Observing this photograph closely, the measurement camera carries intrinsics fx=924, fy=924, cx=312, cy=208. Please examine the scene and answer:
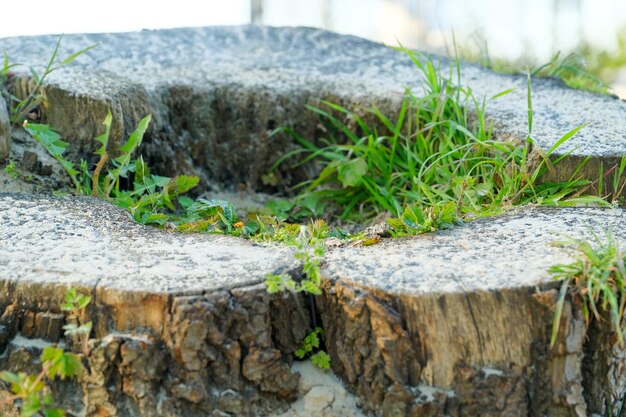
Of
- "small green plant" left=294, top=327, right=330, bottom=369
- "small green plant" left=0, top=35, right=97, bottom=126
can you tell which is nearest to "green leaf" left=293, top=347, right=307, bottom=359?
"small green plant" left=294, top=327, right=330, bottom=369

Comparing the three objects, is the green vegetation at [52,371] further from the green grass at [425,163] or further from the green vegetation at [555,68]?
the green vegetation at [555,68]

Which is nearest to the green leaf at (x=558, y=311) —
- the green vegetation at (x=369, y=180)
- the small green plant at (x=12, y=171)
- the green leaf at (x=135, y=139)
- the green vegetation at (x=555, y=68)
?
the green vegetation at (x=369, y=180)

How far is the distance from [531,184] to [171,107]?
1498 mm

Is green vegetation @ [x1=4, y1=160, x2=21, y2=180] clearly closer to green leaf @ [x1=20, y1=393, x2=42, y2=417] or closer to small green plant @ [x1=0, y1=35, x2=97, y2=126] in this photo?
small green plant @ [x1=0, y1=35, x2=97, y2=126]

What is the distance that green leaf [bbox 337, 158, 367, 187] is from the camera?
335 centimetres

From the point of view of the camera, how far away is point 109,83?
338 cm

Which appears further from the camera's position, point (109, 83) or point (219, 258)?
point (109, 83)

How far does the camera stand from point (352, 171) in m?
3.36

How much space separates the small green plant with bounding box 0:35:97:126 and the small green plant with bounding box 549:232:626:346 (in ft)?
6.19

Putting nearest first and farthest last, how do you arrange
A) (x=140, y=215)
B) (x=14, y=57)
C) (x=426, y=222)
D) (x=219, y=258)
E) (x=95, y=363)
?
(x=95, y=363) < (x=219, y=258) < (x=426, y=222) < (x=140, y=215) < (x=14, y=57)

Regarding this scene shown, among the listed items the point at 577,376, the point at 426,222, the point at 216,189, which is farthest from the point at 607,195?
the point at 216,189

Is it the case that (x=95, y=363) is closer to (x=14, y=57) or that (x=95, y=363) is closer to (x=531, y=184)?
(x=531, y=184)

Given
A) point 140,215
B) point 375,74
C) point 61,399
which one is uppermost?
point 375,74

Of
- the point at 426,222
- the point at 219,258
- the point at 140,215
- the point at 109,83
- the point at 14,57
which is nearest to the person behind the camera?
the point at 219,258
